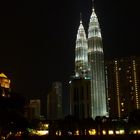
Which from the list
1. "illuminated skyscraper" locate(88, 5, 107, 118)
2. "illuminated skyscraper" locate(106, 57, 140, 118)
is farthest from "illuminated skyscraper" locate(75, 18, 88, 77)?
"illuminated skyscraper" locate(106, 57, 140, 118)

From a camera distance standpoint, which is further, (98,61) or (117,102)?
(98,61)

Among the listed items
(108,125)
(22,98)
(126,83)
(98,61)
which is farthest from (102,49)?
(22,98)

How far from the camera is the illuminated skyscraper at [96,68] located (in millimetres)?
163750

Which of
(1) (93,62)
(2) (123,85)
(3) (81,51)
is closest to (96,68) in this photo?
(1) (93,62)

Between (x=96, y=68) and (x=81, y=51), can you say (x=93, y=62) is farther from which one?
(x=81, y=51)

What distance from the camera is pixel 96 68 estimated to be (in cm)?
17112

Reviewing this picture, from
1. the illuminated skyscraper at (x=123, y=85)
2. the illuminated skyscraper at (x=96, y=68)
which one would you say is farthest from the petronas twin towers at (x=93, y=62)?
→ the illuminated skyscraper at (x=123, y=85)

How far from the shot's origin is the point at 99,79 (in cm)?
16938

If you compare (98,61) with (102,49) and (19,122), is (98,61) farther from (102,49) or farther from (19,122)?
(19,122)

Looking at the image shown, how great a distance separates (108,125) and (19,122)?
38.2 metres

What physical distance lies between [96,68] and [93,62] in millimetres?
4088

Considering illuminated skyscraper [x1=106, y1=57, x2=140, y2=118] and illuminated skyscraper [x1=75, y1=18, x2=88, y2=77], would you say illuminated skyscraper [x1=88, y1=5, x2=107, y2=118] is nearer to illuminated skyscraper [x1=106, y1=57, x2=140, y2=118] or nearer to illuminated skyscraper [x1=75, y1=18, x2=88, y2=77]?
illuminated skyscraper [x1=75, y1=18, x2=88, y2=77]

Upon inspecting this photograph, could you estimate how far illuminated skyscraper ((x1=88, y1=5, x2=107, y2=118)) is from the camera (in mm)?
163750

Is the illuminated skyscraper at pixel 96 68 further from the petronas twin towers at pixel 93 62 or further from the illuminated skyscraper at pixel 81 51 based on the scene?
the illuminated skyscraper at pixel 81 51
